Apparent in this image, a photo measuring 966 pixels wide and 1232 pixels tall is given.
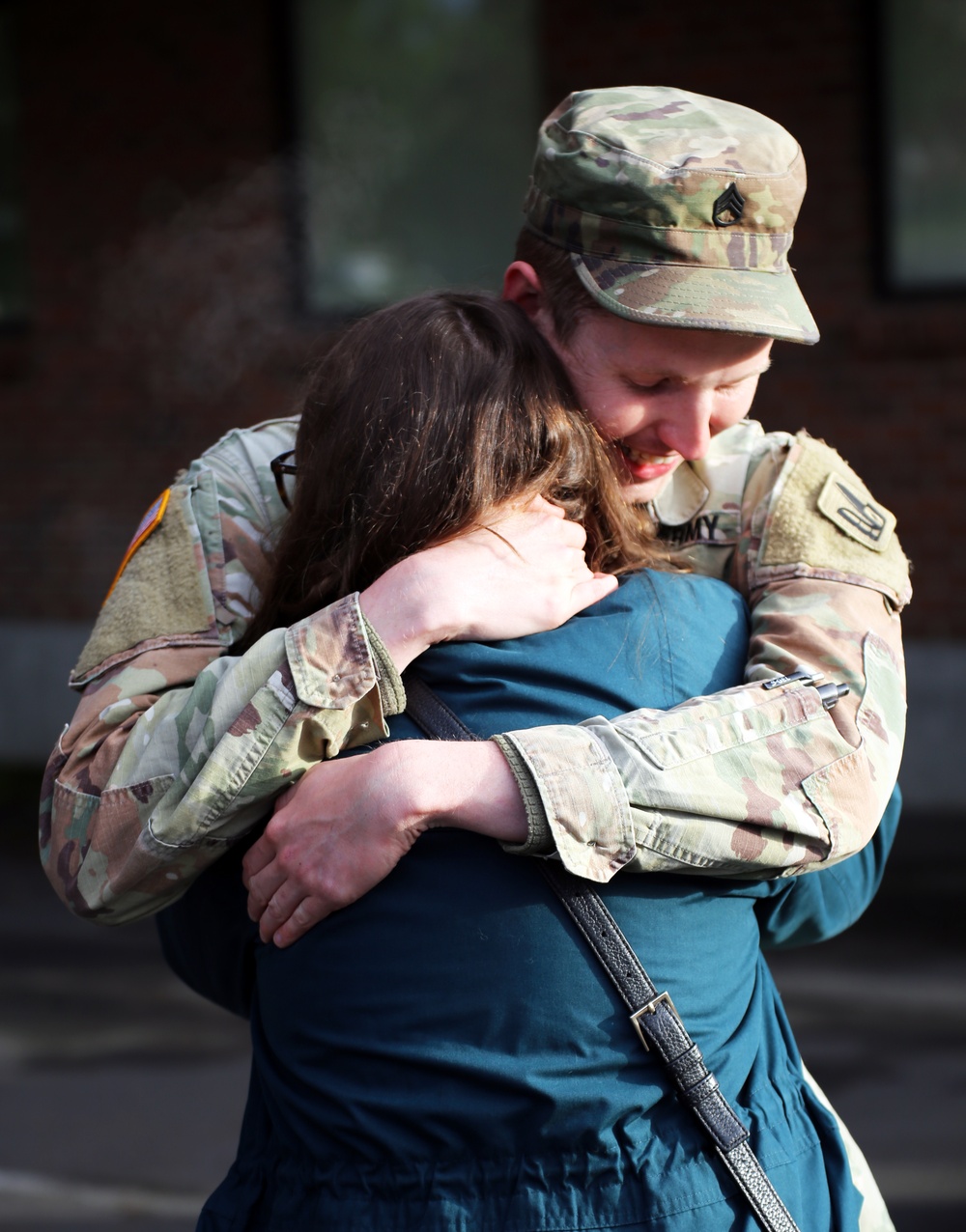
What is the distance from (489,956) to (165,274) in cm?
662

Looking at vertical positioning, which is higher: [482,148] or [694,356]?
[694,356]

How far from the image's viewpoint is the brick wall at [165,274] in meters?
6.16

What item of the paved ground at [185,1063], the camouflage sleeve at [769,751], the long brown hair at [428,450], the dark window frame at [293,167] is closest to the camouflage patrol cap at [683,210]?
the long brown hair at [428,450]

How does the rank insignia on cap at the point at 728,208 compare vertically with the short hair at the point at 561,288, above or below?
above

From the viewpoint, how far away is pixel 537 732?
1428 mm

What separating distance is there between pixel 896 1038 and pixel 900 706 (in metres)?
2.87

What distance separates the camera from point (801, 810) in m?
1.46

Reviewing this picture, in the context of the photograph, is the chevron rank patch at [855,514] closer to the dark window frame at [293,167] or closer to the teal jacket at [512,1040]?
the teal jacket at [512,1040]

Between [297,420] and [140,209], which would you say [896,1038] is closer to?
[297,420]

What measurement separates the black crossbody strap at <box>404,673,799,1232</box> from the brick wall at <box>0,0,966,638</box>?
4975 millimetres

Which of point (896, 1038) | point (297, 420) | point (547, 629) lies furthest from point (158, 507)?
point (896, 1038)

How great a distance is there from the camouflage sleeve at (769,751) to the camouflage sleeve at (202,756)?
18 cm

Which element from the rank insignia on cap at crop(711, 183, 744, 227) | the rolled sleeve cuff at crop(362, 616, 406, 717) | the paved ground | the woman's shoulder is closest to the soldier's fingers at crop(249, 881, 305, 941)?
the rolled sleeve cuff at crop(362, 616, 406, 717)

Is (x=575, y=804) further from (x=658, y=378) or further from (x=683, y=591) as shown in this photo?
(x=658, y=378)
